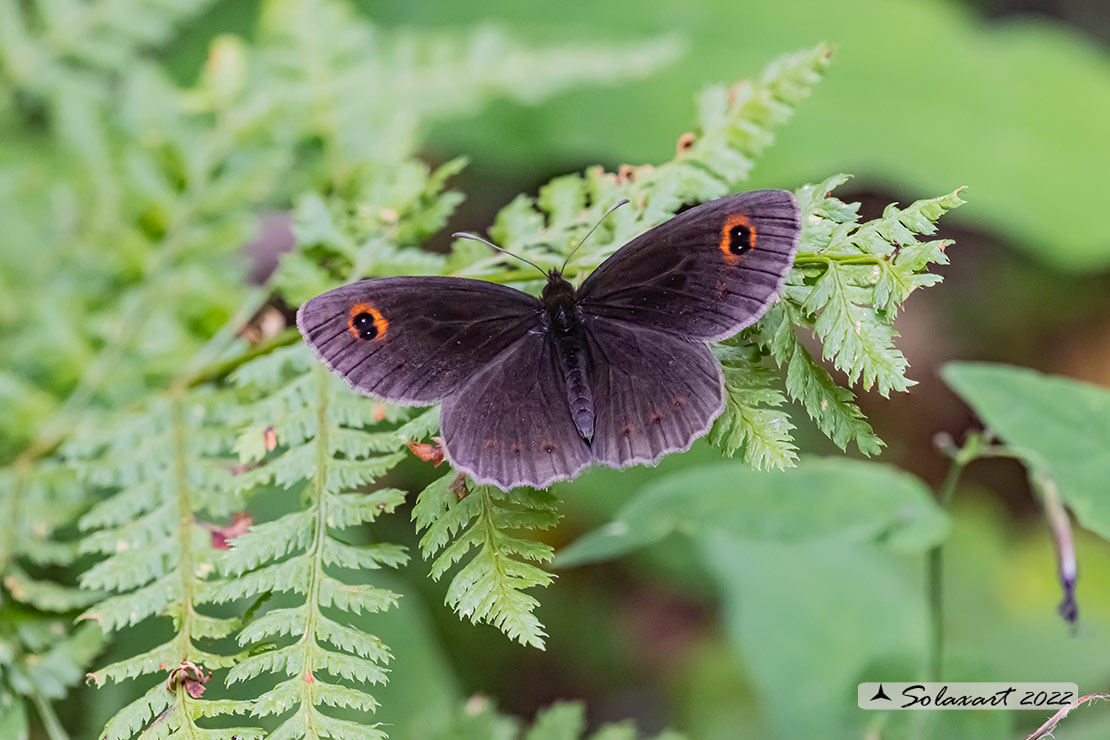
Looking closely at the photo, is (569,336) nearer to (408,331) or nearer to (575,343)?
(575,343)

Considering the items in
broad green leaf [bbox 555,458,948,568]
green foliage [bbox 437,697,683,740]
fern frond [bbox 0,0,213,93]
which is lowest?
green foliage [bbox 437,697,683,740]

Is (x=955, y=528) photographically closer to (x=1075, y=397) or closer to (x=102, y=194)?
(x=1075, y=397)

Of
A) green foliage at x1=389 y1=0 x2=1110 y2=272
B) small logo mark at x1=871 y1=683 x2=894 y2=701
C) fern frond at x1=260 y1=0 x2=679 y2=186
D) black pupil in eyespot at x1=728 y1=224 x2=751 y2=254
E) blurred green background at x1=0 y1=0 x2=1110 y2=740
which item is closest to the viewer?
black pupil in eyespot at x1=728 y1=224 x2=751 y2=254

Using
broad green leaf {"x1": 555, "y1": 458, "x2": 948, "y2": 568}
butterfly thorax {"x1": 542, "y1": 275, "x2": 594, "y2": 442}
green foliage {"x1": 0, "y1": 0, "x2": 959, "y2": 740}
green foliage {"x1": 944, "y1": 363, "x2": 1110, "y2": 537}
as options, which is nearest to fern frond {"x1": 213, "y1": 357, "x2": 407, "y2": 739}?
green foliage {"x1": 0, "y1": 0, "x2": 959, "y2": 740}

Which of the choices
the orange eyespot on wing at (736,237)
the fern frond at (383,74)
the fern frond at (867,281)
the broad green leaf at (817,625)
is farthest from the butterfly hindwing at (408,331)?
the fern frond at (383,74)

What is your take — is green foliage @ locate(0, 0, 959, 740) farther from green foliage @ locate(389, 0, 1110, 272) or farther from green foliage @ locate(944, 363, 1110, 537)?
green foliage @ locate(389, 0, 1110, 272)

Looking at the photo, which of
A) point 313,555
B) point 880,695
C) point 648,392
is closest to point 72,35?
point 313,555

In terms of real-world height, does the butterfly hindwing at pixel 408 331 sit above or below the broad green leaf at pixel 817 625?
above

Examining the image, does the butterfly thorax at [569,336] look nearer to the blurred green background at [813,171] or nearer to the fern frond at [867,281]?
the fern frond at [867,281]
